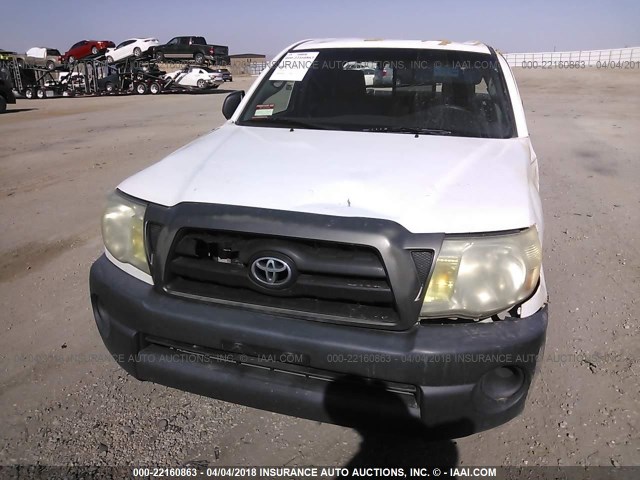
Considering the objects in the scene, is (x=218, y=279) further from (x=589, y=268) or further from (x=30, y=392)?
(x=589, y=268)

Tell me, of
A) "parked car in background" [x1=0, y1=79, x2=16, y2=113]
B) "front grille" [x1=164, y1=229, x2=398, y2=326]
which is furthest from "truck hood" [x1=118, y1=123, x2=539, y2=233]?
"parked car in background" [x1=0, y1=79, x2=16, y2=113]

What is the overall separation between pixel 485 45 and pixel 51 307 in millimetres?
3767

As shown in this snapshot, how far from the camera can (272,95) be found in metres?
3.82

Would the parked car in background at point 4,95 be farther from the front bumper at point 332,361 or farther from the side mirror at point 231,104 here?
the front bumper at point 332,361

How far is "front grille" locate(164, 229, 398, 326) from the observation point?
203 centimetres

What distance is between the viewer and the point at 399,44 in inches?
152

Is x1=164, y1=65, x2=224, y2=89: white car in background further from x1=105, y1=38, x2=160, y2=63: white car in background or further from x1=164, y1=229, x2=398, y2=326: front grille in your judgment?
x1=164, y1=229, x2=398, y2=326: front grille

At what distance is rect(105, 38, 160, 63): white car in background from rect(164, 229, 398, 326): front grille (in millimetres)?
33299

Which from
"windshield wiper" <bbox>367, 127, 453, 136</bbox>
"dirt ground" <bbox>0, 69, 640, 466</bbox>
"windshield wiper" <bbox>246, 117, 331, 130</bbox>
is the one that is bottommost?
"dirt ground" <bbox>0, 69, 640, 466</bbox>

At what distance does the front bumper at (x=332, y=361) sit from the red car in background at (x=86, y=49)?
37413mm

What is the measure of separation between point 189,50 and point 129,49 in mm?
4427

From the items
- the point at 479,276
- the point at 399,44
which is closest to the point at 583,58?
the point at 399,44

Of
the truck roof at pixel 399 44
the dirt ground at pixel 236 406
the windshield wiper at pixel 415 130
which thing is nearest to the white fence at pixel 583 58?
the dirt ground at pixel 236 406

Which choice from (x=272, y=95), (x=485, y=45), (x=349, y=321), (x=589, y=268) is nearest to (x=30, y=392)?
(x=349, y=321)
